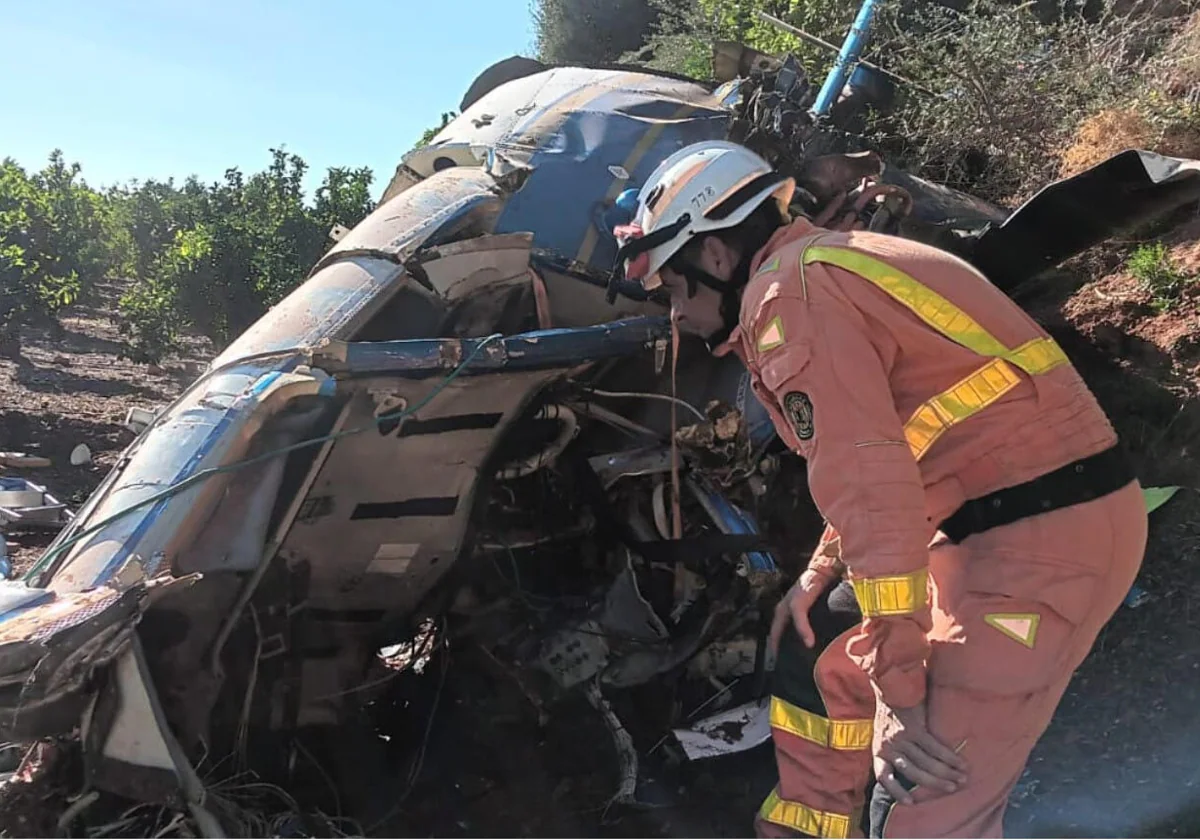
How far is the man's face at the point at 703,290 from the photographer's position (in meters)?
2.27

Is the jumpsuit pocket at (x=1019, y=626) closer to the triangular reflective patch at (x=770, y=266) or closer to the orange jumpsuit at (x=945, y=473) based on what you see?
the orange jumpsuit at (x=945, y=473)

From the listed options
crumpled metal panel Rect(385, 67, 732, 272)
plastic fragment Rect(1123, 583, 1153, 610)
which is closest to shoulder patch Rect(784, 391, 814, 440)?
crumpled metal panel Rect(385, 67, 732, 272)

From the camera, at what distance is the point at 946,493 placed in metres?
2.09

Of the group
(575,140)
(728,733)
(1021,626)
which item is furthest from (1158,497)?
(575,140)

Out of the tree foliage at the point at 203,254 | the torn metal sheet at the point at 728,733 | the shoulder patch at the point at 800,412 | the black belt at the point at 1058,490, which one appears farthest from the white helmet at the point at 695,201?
Answer: the tree foliage at the point at 203,254

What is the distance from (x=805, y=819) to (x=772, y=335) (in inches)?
46.7

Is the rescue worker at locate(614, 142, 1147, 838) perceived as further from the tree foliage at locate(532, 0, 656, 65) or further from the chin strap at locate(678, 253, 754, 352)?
the tree foliage at locate(532, 0, 656, 65)

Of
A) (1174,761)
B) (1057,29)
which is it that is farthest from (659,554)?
(1057,29)

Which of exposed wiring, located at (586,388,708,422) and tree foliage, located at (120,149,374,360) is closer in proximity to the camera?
exposed wiring, located at (586,388,708,422)

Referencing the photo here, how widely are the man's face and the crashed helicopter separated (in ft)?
1.30

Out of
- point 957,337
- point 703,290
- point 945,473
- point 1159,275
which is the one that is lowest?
point 1159,275

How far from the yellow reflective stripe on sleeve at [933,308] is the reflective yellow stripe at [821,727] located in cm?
91

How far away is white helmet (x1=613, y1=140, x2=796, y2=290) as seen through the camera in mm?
2262

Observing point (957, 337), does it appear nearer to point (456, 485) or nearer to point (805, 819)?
point (805, 819)
